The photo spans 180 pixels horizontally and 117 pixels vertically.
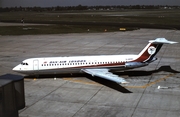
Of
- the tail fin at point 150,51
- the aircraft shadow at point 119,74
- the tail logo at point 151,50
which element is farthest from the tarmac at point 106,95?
the tail logo at point 151,50

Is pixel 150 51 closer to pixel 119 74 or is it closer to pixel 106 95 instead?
pixel 119 74

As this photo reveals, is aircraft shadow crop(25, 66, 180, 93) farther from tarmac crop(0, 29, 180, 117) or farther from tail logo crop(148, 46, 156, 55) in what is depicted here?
tail logo crop(148, 46, 156, 55)

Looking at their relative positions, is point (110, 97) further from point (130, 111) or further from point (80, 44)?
point (80, 44)

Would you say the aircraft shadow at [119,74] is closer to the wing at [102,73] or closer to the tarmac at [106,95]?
the tarmac at [106,95]

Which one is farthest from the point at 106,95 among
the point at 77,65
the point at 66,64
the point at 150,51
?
the point at 150,51

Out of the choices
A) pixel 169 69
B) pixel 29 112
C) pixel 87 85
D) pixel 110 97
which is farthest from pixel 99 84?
pixel 169 69

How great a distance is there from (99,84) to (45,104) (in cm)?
785

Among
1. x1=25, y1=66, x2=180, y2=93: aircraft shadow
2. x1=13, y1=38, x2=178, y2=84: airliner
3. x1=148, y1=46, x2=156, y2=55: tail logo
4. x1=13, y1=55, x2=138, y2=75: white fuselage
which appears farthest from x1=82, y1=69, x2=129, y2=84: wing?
x1=148, y1=46, x2=156, y2=55: tail logo

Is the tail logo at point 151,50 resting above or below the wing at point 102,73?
above

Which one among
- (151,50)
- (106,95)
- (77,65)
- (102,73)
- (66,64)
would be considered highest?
(151,50)

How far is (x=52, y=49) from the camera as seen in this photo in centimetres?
5344

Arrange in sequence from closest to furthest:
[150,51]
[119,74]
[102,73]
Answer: [102,73]
[150,51]
[119,74]

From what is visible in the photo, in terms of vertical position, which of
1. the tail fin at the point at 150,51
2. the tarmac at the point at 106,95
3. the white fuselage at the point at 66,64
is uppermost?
the tail fin at the point at 150,51

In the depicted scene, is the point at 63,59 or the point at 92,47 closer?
the point at 63,59
